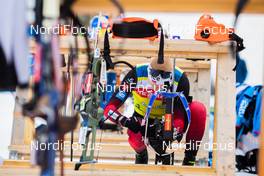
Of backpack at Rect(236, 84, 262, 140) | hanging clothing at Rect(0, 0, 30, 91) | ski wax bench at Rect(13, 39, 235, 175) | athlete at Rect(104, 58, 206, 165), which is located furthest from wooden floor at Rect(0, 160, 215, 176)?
backpack at Rect(236, 84, 262, 140)

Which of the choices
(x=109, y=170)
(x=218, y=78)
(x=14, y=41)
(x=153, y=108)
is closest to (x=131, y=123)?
(x=153, y=108)

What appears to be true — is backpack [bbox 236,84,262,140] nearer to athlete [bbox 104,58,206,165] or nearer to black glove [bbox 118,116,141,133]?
athlete [bbox 104,58,206,165]

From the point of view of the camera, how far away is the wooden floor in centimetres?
190

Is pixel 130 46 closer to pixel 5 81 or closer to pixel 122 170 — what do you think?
pixel 122 170

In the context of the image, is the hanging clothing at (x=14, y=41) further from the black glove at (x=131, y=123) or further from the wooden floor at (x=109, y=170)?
the black glove at (x=131, y=123)

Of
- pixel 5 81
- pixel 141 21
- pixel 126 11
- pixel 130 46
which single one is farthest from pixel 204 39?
pixel 5 81

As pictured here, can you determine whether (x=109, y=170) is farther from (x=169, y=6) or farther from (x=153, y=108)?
(x=169, y=6)

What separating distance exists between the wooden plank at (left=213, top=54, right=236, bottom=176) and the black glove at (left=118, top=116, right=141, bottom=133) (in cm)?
76

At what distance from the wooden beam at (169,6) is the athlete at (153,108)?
1.43 meters

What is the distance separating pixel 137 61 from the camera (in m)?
3.42

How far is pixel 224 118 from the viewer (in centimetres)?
196

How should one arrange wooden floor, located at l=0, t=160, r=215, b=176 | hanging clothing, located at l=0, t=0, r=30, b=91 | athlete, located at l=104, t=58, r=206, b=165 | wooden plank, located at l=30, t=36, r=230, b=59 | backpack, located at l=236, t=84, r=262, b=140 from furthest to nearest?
backpack, located at l=236, t=84, r=262, b=140 → athlete, located at l=104, t=58, r=206, b=165 → wooden plank, located at l=30, t=36, r=230, b=59 → wooden floor, located at l=0, t=160, r=215, b=176 → hanging clothing, located at l=0, t=0, r=30, b=91

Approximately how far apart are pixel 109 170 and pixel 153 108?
78 centimetres

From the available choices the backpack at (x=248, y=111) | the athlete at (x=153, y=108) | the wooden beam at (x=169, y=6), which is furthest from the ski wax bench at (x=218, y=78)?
the backpack at (x=248, y=111)
